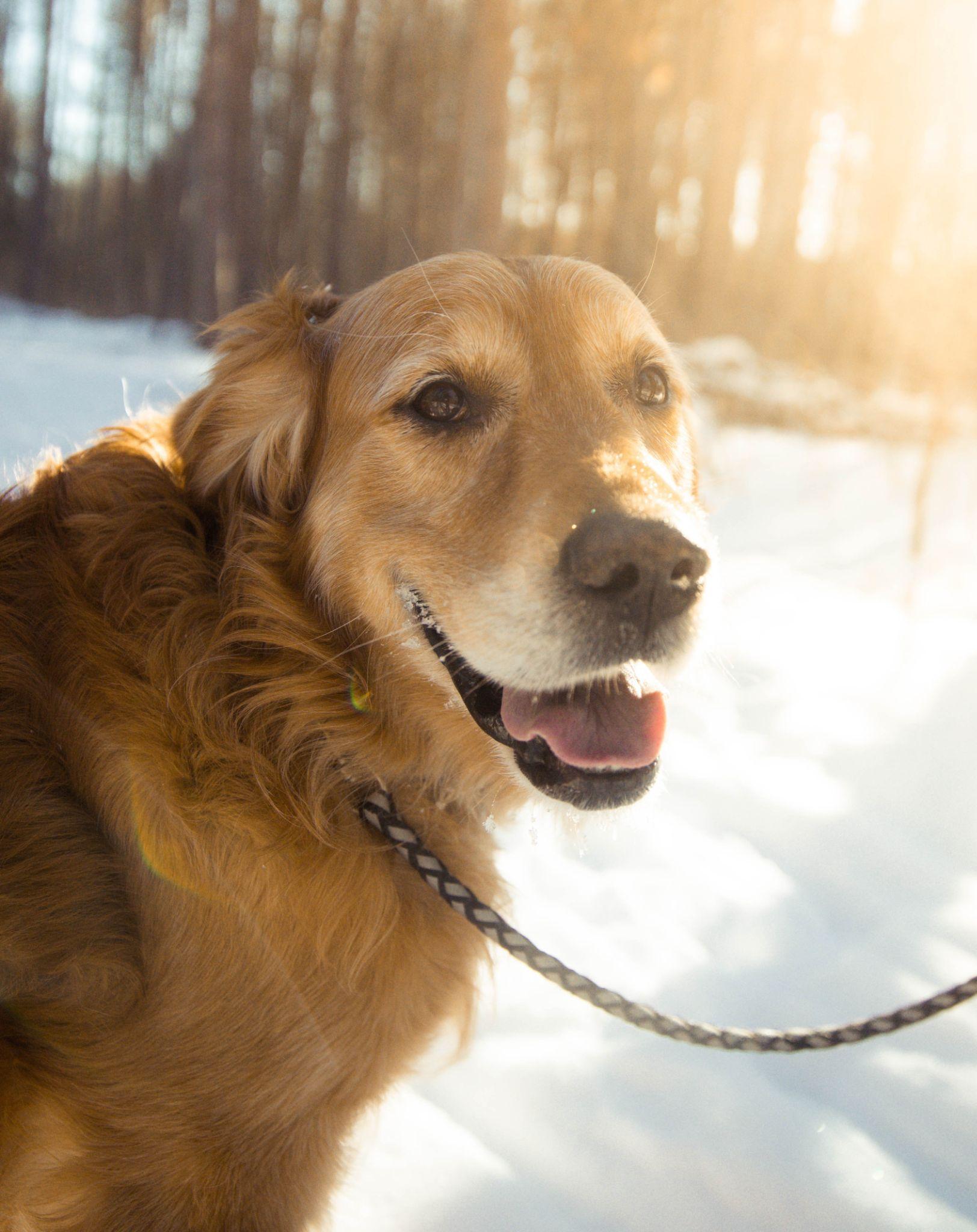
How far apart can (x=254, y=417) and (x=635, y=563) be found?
1.05m

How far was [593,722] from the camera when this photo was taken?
1.89 metres

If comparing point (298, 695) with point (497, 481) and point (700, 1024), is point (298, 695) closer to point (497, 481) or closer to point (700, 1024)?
point (497, 481)

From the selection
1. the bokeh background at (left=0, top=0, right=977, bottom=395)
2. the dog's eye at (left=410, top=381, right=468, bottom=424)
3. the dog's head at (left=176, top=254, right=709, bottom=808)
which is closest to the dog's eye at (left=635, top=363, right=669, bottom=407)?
the dog's head at (left=176, top=254, right=709, bottom=808)

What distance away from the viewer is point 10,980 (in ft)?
5.11

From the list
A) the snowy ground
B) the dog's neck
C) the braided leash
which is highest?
the dog's neck

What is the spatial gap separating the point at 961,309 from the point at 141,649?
17.0 metres

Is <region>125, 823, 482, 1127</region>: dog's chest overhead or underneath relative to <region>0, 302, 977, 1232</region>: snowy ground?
overhead

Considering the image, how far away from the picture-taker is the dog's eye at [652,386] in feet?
7.61

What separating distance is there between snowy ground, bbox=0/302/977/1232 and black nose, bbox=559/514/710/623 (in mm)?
235

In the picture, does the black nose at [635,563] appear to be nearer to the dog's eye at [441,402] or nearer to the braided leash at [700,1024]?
the dog's eye at [441,402]

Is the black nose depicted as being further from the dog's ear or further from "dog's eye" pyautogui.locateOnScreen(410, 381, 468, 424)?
the dog's ear

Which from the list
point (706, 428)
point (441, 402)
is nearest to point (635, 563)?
point (441, 402)

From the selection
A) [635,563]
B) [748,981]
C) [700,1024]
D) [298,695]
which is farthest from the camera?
[748,981]

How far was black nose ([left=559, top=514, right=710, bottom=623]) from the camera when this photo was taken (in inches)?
65.3
